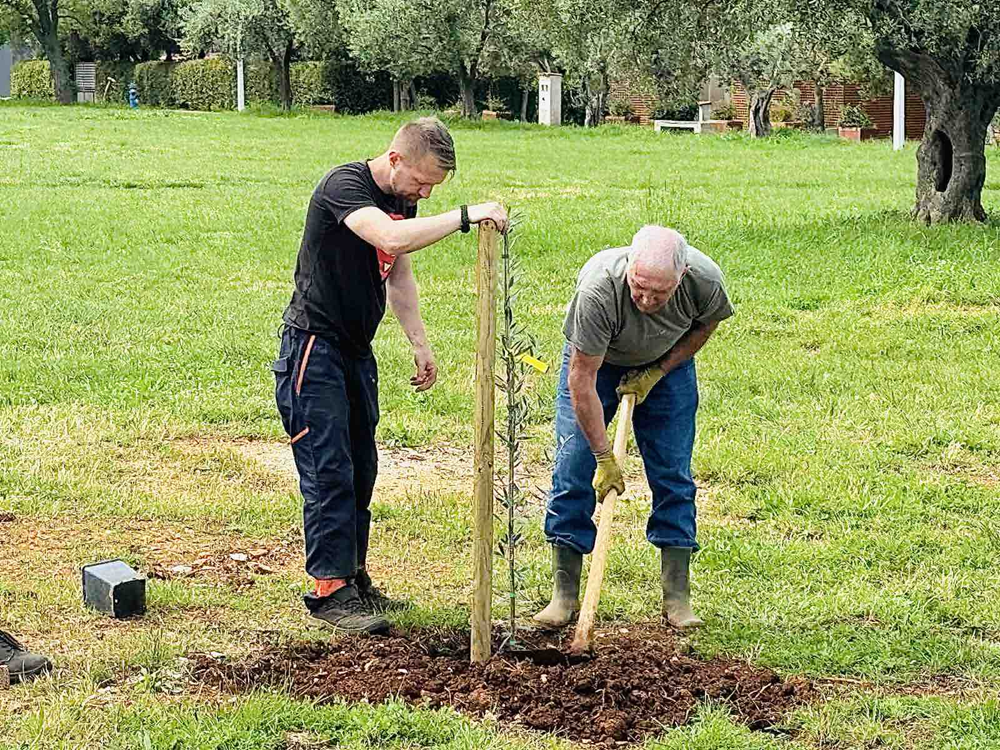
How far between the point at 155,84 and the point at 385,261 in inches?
1969

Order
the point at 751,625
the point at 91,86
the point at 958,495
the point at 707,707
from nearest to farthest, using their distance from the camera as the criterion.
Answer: the point at 707,707
the point at 751,625
the point at 958,495
the point at 91,86

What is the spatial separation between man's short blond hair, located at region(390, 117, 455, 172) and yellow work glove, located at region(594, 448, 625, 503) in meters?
1.14

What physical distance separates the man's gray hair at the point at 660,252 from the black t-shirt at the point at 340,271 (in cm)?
89

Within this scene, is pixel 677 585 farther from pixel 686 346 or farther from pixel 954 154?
pixel 954 154

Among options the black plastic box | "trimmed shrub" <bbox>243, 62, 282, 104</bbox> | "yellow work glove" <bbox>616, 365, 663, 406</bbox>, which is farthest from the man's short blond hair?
"trimmed shrub" <bbox>243, 62, 282, 104</bbox>

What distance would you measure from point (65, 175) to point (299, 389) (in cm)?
1805

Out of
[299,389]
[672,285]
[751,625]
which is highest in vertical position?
[672,285]

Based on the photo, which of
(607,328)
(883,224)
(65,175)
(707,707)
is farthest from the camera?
(65,175)

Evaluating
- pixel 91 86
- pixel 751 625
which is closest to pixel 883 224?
pixel 751 625

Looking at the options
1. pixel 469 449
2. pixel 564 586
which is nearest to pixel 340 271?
pixel 564 586

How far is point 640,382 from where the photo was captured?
5.29 meters

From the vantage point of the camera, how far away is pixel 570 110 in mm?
45719

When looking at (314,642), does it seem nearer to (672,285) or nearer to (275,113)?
(672,285)

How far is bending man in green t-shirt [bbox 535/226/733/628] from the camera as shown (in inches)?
194
